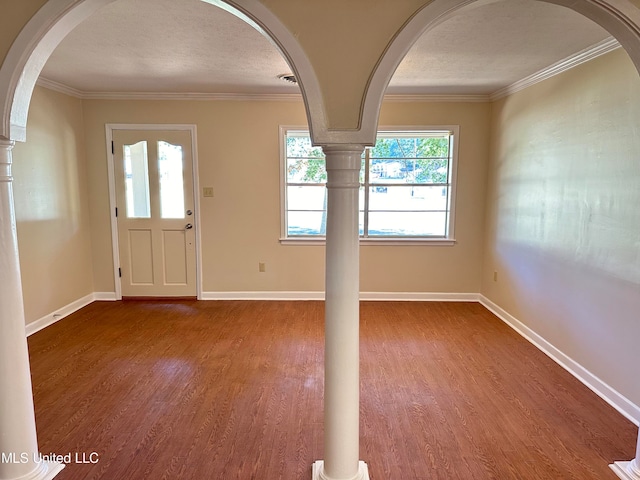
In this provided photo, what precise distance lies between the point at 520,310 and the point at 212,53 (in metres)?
3.51

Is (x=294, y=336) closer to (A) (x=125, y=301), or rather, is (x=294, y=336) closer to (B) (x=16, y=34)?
(A) (x=125, y=301)

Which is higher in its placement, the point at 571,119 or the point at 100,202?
the point at 571,119

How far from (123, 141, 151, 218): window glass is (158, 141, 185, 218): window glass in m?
0.17

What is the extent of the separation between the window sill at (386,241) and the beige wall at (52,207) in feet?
7.45

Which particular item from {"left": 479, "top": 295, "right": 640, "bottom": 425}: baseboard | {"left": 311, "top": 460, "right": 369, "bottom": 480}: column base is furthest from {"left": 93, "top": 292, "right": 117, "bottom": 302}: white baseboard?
{"left": 479, "top": 295, "right": 640, "bottom": 425}: baseboard

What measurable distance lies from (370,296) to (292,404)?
2415mm

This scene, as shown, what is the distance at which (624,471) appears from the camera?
2.01 m

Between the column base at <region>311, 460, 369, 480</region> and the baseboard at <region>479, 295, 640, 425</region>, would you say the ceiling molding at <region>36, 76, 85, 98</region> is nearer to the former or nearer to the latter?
the column base at <region>311, 460, 369, 480</region>

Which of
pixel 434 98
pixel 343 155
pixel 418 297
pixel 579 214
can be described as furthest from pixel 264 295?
pixel 343 155

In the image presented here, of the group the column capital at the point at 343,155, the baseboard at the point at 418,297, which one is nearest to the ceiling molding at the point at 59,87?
the column capital at the point at 343,155

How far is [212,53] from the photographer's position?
3.00 metres

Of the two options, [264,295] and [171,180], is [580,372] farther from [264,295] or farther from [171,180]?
[171,180]

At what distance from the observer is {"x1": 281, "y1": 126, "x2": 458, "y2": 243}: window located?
4688 millimetres

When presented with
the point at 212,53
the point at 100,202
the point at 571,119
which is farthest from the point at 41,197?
the point at 571,119
